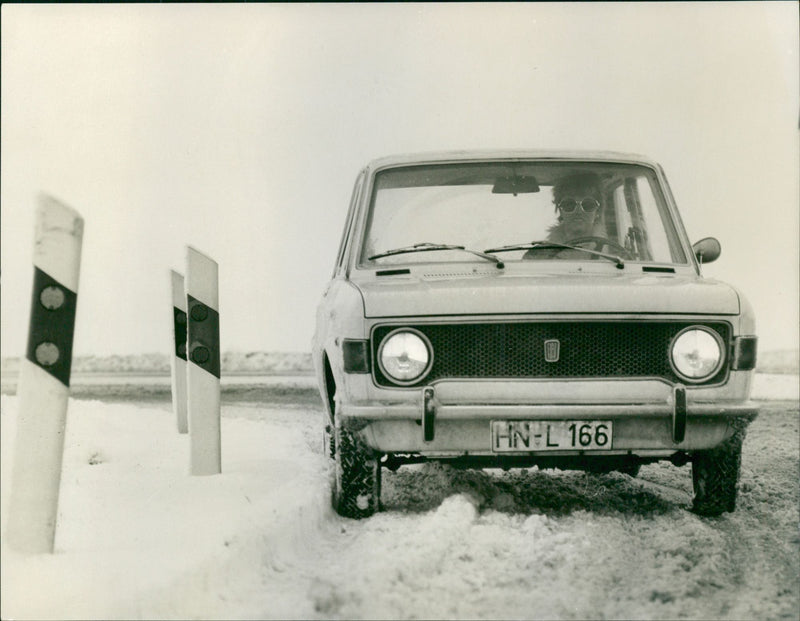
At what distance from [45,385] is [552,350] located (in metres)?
2.15

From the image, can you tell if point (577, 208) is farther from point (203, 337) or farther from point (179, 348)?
point (179, 348)

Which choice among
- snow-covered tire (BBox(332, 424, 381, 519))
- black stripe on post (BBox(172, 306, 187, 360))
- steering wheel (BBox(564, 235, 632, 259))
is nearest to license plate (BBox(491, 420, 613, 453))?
snow-covered tire (BBox(332, 424, 381, 519))

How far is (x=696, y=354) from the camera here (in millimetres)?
4160

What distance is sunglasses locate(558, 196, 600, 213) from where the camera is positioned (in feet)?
17.1

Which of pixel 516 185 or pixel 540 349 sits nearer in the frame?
pixel 540 349

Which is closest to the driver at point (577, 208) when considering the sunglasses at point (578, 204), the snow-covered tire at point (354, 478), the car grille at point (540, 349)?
the sunglasses at point (578, 204)

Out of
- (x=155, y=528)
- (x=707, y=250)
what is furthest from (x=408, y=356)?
(x=707, y=250)

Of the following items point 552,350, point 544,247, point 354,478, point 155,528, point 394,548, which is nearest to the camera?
point 155,528

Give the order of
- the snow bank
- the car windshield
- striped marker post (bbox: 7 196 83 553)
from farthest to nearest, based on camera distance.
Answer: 1. the car windshield
2. striped marker post (bbox: 7 196 83 553)
3. the snow bank

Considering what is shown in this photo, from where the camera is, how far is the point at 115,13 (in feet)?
16.9

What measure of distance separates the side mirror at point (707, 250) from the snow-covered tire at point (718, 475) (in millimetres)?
1178

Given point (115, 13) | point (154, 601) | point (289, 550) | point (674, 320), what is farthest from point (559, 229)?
point (154, 601)

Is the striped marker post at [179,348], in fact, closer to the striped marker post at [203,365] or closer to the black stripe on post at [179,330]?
the black stripe on post at [179,330]

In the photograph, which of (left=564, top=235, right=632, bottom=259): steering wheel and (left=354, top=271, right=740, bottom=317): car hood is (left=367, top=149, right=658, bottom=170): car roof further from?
(left=354, top=271, right=740, bottom=317): car hood
